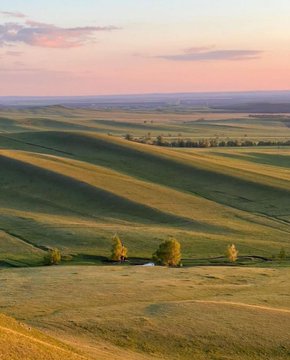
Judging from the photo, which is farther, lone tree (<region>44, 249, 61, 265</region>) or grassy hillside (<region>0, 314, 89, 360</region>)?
lone tree (<region>44, 249, 61, 265</region>)

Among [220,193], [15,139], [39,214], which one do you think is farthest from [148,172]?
[15,139]

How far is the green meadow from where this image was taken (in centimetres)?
3812

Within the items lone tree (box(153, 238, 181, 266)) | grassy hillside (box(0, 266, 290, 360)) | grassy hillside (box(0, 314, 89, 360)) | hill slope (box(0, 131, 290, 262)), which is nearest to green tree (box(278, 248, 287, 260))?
hill slope (box(0, 131, 290, 262))

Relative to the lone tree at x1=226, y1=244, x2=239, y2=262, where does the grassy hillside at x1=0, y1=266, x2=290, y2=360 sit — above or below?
above

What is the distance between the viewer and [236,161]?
155500 millimetres

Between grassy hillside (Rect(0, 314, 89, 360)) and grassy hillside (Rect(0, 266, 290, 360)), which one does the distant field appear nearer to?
grassy hillside (Rect(0, 266, 290, 360))

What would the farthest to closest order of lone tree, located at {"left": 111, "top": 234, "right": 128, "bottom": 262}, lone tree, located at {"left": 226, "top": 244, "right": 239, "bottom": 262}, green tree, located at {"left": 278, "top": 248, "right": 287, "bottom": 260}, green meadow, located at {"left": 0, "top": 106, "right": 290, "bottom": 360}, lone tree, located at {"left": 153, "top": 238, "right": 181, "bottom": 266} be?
green tree, located at {"left": 278, "top": 248, "right": 287, "bottom": 260}, lone tree, located at {"left": 226, "top": 244, "right": 239, "bottom": 262}, lone tree, located at {"left": 111, "top": 234, "right": 128, "bottom": 262}, lone tree, located at {"left": 153, "top": 238, "right": 181, "bottom": 266}, green meadow, located at {"left": 0, "top": 106, "right": 290, "bottom": 360}

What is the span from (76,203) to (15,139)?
235 ft

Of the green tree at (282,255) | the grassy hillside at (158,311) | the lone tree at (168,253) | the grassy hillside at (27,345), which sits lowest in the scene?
the green tree at (282,255)

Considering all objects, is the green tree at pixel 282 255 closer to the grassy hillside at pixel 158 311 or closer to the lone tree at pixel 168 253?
the lone tree at pixel 168 253

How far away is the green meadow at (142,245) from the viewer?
38125mm

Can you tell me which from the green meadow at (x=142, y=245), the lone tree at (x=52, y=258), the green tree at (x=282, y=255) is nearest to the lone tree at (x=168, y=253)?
the green meadow at (x=142, y=245)

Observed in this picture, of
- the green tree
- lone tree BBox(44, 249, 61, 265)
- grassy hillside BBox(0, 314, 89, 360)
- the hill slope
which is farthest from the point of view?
the hill slope

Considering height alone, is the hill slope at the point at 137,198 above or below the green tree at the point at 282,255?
above
